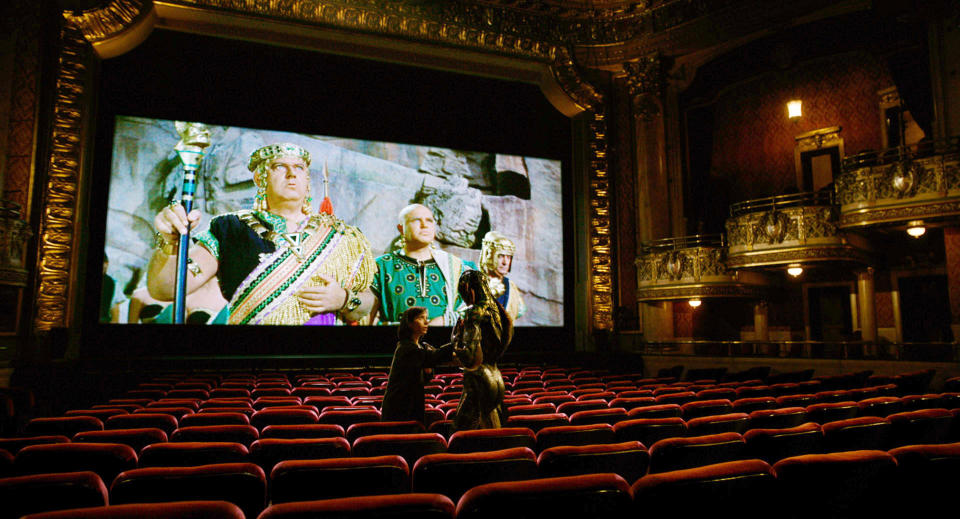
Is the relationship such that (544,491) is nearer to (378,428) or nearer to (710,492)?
(710,492)

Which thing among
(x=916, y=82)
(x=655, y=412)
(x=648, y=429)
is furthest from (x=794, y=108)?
(x=648, y=429)

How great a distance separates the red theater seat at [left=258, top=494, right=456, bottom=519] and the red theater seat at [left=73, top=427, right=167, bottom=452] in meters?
1.95

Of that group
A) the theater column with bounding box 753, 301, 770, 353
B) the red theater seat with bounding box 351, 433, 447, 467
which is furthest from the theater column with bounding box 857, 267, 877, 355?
the red theater seat with bounding box 351, 433, 447, 467

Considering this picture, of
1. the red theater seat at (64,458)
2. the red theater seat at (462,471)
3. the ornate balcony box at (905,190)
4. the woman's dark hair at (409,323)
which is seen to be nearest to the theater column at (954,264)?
the ornate balcony box at (905,190)

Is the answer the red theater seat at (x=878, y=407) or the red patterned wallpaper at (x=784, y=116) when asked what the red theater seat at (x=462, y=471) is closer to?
the red theater seat at (x=878, y=407)

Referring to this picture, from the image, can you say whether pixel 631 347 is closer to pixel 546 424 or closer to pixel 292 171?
pixel 292 171

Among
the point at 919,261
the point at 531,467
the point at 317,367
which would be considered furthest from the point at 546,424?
the point at 919,261

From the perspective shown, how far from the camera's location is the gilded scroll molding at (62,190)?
33.3ft

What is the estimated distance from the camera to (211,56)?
39.0 feet

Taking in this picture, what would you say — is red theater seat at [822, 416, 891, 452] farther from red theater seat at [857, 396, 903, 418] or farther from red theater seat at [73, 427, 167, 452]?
red theater seat at [73, 427, 167, 452]

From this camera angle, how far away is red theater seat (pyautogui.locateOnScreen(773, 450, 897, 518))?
1858mm

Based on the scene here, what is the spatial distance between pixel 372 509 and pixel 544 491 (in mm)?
440

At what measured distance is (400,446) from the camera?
263 centimetres

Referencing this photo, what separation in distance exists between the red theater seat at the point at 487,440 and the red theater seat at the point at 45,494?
1495mm
